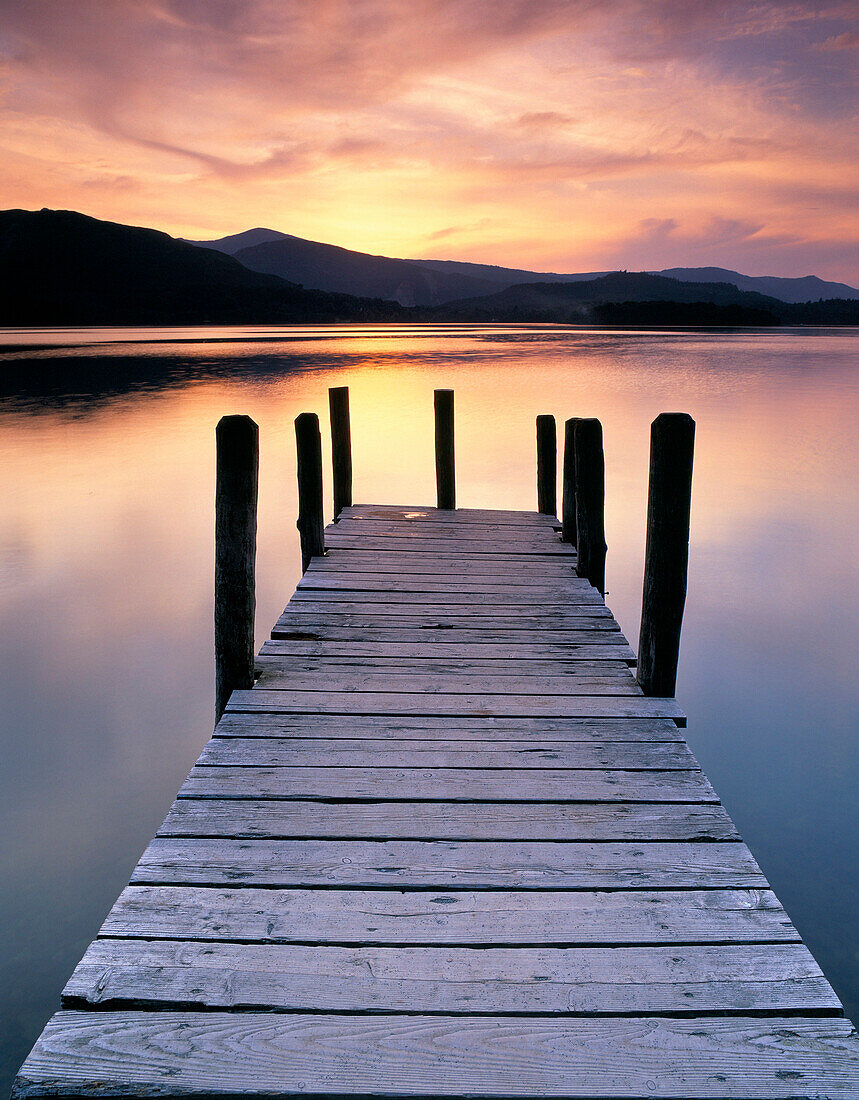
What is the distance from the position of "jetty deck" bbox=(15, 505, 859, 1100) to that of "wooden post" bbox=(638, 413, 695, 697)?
224 mm

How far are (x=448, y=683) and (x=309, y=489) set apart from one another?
9.86 feet

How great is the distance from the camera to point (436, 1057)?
175cm

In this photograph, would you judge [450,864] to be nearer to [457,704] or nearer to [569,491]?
[457,704]

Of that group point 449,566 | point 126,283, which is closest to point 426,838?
point 449,566

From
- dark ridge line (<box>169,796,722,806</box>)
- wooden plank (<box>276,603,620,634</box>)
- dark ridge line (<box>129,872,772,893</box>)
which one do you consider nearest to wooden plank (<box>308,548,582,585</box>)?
wooden plank (<box>276,603,620,634</box>)

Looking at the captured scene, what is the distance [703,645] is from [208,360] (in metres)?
38.6

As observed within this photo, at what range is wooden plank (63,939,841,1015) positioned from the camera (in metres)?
1.88

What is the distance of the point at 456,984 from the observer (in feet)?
6.35

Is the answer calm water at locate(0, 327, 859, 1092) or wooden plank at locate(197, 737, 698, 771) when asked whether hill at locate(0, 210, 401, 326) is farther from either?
wooden plank at locate(197, 737, 698, 771)

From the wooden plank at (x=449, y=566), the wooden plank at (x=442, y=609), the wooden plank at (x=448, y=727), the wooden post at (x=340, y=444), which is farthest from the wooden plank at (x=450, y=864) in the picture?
the wooden post at (x=340, y=444)

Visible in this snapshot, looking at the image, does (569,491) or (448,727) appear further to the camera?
(569,491)

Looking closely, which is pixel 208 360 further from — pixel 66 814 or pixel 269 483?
pixel 66 814

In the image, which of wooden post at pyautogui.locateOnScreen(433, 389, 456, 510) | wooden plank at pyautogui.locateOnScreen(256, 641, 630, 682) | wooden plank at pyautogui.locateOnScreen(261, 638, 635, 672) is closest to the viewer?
wooden plank at pyautogui.locateOnScreen(256, 641, 630, 682)

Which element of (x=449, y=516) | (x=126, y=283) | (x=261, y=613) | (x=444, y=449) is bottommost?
(x=261, y=613)
